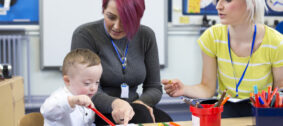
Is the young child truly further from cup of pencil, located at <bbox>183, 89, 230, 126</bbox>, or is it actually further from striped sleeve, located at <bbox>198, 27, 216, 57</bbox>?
striped sleeve, located at <bbox>198, 27, 216, 57</bbox>

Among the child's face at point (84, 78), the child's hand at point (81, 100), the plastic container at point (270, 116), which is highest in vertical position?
the child's face at point (84, 78)

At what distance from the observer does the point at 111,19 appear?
1.29 metres

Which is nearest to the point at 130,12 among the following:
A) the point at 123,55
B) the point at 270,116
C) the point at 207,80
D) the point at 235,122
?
the point at 123,55

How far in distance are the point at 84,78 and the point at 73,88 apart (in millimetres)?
66

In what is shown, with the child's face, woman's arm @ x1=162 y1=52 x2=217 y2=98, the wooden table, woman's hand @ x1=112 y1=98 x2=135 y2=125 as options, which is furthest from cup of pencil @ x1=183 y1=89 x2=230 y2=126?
woman's arm @ x1=162 y1=52 x2=217 y2=98

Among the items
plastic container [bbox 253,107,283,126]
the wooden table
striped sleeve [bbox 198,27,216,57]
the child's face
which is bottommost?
the wooden table

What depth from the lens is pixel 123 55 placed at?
1.41 metres

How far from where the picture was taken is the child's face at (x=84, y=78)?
98cm

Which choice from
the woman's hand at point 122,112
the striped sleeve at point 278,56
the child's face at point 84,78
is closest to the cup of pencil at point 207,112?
the woman's hand at point 122,112

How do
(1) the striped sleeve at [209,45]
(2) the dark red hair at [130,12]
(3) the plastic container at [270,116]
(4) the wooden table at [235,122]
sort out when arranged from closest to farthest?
1. (3) the plastic container at [270,116]
2. (4) the wooden table at [235,122]
3. (2) the dark red hair at [130,12]
4. (1) the striped sleeve at [209,45]

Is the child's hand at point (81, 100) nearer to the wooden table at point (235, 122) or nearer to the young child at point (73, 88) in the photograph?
the young child at point (73, 88)

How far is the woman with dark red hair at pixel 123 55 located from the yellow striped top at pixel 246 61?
0.98 feet

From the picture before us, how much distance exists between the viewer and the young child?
93cm

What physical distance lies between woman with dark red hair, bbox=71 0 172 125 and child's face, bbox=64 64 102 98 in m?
0.19
